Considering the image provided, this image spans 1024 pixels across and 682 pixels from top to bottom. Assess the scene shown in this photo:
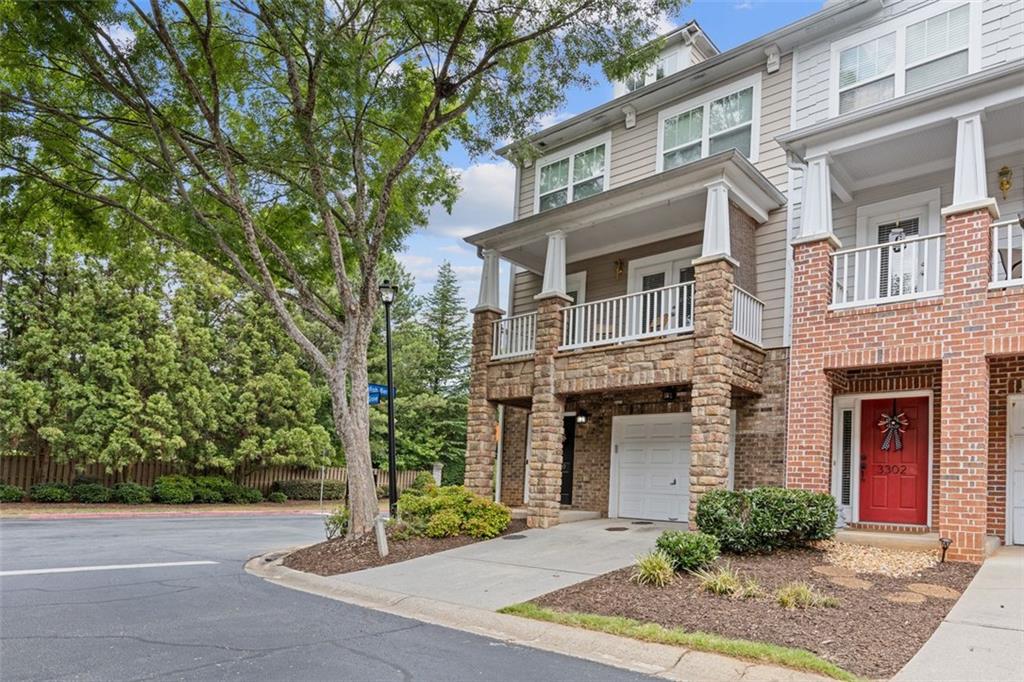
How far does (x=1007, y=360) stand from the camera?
10.1m

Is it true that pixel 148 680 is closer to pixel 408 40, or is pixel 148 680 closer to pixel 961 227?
pixel 408 40

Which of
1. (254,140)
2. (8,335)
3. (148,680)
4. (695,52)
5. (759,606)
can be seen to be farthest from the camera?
(8,335)

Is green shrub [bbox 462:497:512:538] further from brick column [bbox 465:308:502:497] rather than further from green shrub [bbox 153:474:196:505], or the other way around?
green shrub [bbox 153:474:196:505]

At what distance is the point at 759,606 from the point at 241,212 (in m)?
8.58

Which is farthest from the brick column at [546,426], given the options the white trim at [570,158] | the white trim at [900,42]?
the white trim at [900,42]

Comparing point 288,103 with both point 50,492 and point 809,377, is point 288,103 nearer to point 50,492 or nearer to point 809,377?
point 809,377

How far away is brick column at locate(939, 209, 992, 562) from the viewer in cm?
863

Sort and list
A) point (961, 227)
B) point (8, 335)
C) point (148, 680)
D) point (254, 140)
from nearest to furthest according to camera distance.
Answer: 1. point (148, 680)
2. point (961, 227)
3. point (254, 140)
4. point (8, 335)

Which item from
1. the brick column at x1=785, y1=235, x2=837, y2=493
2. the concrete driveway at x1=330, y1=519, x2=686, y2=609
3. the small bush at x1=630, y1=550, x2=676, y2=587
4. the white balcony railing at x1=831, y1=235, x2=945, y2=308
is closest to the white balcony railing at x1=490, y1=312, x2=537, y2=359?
the concrete driveway at x1=330, y1=519, x2=686, y2=609

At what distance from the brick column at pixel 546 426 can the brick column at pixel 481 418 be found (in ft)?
4.19

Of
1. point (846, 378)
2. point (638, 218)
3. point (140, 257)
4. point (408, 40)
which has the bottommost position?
point (846, 378)

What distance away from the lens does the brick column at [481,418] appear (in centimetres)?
1399

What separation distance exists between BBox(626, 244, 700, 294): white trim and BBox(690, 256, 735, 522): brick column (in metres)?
2.47

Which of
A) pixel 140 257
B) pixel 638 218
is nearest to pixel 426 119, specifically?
pixel 638 218
